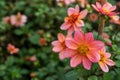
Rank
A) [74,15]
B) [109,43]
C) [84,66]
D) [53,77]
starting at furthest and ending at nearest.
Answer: [53,77], [109,43], [74,15], [84,66]

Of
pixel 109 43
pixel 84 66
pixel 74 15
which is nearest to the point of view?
pixel 84 66

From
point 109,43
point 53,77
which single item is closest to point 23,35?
point 53,77

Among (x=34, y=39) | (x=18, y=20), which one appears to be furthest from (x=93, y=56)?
(x=18, y=20)

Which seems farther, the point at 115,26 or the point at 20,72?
the point at 115,26

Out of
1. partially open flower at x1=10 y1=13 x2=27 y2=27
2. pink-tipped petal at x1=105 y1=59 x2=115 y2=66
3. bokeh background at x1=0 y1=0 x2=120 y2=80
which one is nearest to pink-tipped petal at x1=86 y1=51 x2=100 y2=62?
pink-tipped petal at x1=105 y1=59 x2=115 y2=66

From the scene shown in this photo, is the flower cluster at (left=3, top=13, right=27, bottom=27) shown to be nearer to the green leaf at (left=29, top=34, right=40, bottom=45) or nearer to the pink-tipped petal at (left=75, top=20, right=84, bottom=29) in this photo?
the green leaf at (left=29, top=34, right=40, bottom=45)

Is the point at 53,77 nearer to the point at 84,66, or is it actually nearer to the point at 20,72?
the point at 20,72

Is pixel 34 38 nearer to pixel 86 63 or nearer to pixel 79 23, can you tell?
pixel 79 23
